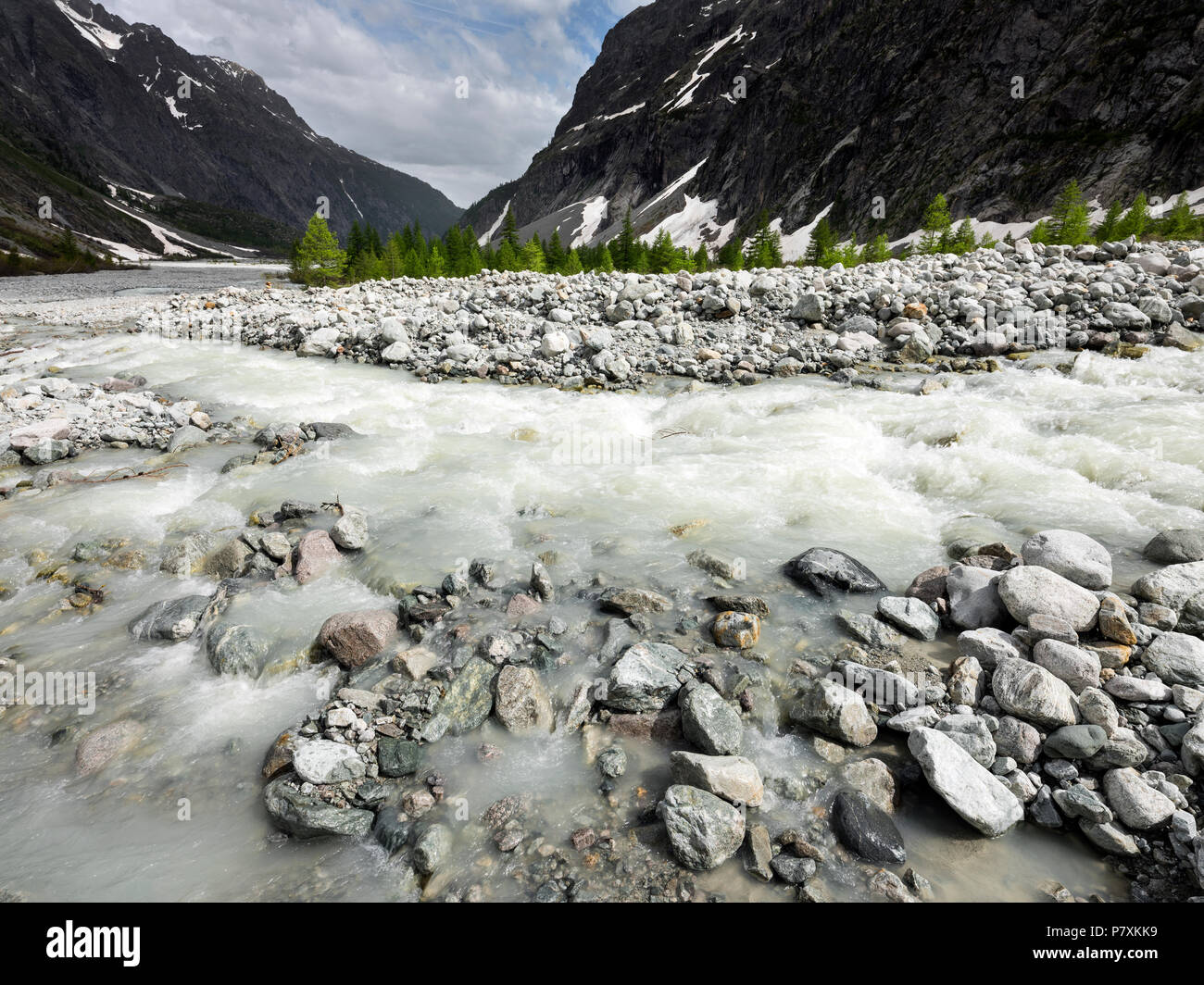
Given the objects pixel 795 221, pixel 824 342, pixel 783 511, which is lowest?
pixel 783 511

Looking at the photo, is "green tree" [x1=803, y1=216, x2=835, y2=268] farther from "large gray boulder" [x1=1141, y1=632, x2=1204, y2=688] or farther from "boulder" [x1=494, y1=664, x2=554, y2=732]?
"boulder" [x1=494, y1=664, x2=554, y2=732]

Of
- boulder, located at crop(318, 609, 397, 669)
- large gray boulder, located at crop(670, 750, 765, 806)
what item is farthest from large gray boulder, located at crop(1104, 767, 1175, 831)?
Result: boulder, located at crop(318, 609, 397, 669)

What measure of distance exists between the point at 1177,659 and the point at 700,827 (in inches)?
162

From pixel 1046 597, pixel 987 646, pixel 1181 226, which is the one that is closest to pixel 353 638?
pixel 987 646

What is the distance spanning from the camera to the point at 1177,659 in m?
4.33

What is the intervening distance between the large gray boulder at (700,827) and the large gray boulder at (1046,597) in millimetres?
3588

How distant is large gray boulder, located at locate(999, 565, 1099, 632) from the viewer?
5.00 meters

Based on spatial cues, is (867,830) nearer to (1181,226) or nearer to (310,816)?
(310,816)

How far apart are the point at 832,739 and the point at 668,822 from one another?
5.33 feet

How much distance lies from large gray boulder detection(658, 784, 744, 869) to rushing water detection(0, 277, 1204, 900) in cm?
15

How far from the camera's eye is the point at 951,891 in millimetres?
3359

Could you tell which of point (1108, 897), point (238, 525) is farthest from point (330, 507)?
point (1108, 897)

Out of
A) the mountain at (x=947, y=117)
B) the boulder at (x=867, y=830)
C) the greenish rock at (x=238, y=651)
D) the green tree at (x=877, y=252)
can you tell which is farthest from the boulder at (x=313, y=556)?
the mountain at (x=947, y=117)
